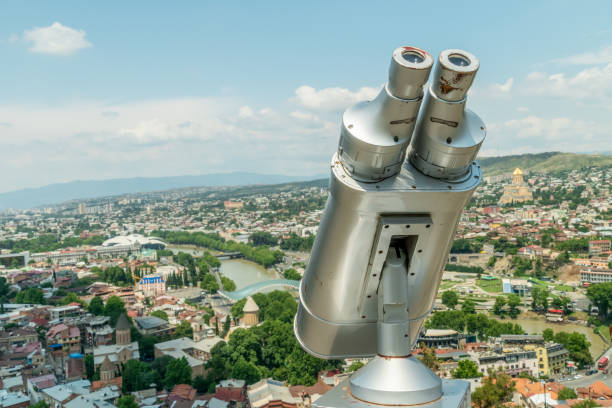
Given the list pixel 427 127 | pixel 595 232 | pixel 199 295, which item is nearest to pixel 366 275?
pixel 427 127

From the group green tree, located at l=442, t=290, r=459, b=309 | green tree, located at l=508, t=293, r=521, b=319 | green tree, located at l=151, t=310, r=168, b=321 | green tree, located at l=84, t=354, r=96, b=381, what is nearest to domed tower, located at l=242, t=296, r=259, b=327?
green tree, located at l=151, t=310, r=168, b=321

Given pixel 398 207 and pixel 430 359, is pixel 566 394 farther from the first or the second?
pixel 398 207

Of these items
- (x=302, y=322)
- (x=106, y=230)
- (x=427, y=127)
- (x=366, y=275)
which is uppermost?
(x=427, y=127)

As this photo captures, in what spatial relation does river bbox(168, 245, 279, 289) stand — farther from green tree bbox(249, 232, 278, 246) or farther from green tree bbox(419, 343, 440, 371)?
green tree bbox(419, 343, 440, 371)

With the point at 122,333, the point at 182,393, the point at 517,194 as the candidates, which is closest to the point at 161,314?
the point at 122,333

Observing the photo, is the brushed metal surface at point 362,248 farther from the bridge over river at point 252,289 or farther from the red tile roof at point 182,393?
the bridge over river at point 252,289

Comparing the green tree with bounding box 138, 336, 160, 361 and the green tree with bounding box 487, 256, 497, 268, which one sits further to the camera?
the green tree with bounding box 487, 256, 497, 268

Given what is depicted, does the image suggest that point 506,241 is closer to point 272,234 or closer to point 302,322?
point 272,234

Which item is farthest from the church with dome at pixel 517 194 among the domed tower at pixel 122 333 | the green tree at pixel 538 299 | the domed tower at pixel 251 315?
the domed tower at pixel 122 333
